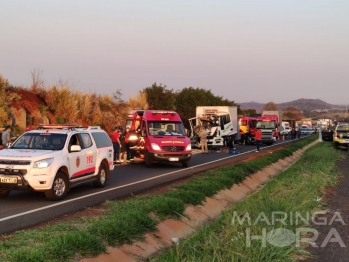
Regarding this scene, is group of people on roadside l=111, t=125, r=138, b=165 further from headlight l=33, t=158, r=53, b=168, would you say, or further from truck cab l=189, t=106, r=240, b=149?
truck cab l=189, t=106, r=240, b=149

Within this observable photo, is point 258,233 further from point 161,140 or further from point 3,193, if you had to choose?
point 161,140

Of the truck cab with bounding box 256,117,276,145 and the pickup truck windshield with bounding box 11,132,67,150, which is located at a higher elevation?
the pickup truck windshield with bounding box 11,132,67,150

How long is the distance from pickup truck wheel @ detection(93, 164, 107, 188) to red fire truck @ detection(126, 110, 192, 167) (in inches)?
280

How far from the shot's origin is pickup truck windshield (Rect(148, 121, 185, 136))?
82.5 ft

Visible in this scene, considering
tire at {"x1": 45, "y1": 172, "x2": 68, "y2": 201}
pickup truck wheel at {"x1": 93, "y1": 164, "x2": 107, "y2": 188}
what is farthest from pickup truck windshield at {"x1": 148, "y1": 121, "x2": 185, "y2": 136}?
tire at {"x1": 45, "y1": 172, "x2": 68, "y2": 201}

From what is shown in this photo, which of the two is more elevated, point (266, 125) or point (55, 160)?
point (55, 160)

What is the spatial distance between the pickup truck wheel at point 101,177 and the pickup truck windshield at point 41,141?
2.05 meters

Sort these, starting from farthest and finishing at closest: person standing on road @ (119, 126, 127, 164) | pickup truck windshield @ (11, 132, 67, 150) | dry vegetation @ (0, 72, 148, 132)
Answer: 1. dry vegetation @ (0, 72, 148, 132)
2. person standing on road @ (119, 126, 127, 164)
3. pickup truck windshield @ (11, 132, 67, 150)

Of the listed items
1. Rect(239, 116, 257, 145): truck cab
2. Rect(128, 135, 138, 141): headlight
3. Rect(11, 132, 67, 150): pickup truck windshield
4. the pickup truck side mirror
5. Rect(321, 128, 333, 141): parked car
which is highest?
Rect(11, 132, 67, 150): pickup truck windshield

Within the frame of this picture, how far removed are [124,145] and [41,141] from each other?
40.0 ft

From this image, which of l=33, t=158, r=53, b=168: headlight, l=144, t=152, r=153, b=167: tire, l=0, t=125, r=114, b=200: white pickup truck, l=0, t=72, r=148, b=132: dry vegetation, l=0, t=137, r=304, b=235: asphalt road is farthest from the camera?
l=0, t=72, r=148, b=132: dry vegetation

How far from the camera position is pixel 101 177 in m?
16.7

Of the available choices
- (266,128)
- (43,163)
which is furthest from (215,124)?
(43,163)

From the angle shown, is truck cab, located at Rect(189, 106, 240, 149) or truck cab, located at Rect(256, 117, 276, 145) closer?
truck cab, located at Rect(189, 106, 240, 149)
